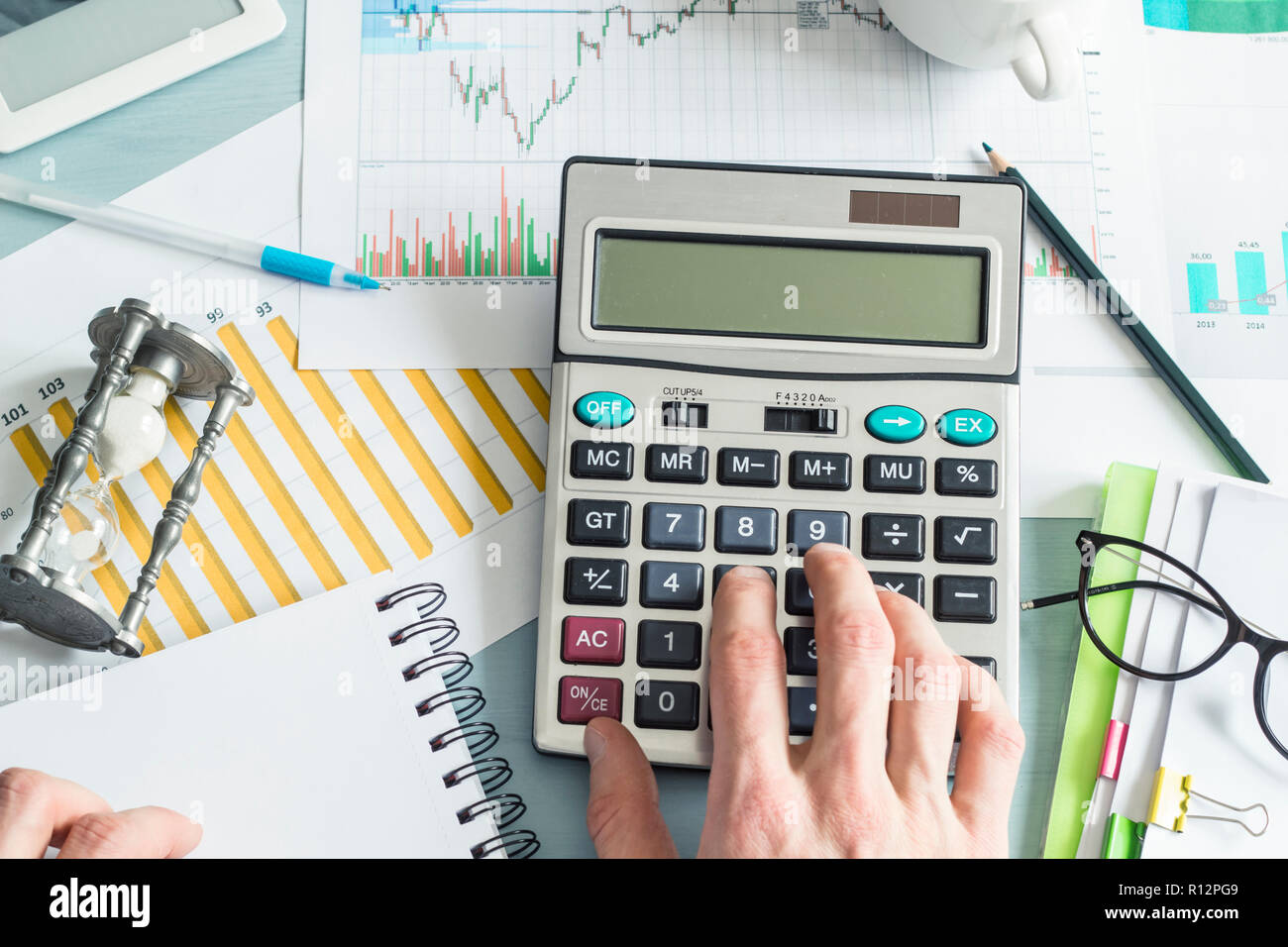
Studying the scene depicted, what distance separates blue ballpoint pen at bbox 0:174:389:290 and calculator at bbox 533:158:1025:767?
0.19 metres

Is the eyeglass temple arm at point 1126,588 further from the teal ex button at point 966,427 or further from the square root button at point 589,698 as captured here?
the square root button at point 589,698

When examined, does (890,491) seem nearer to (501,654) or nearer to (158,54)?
(501,654)

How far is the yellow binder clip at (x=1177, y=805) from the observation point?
1.85 ft

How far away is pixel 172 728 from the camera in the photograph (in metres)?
0.57

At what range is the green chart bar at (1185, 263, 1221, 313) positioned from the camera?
27.1 inches

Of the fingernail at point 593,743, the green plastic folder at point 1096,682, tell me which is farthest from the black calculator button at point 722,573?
the green plastic folder at point 1096,682

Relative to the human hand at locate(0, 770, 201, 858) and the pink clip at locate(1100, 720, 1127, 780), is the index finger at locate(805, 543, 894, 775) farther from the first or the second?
the human hand at locate(0, 770, 201, 858)

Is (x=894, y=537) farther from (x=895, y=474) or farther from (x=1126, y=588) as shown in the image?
(x=1126, y=588)

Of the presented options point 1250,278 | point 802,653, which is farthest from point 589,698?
point 1250,278

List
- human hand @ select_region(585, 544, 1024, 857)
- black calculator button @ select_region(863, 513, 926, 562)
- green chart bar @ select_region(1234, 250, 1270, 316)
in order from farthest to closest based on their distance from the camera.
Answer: green chart bar @ select_region(1234, 250, 1270, 316) < black calculator button @ select_region(863, 513, 926, 562) < human hand @ select_region(585, 544, 1024, 857)

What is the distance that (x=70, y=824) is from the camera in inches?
20.2

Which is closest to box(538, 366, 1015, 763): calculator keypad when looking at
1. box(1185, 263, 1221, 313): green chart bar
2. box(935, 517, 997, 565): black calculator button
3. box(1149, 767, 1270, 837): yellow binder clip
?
box(935, 517, 997, 565): black calculator button

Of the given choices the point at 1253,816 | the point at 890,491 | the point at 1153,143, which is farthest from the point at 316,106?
the point at 1253,816

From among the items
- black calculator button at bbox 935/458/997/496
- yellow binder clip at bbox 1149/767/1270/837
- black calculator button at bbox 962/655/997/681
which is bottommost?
yellow binder clip at bbox 1149/767/1270/837
